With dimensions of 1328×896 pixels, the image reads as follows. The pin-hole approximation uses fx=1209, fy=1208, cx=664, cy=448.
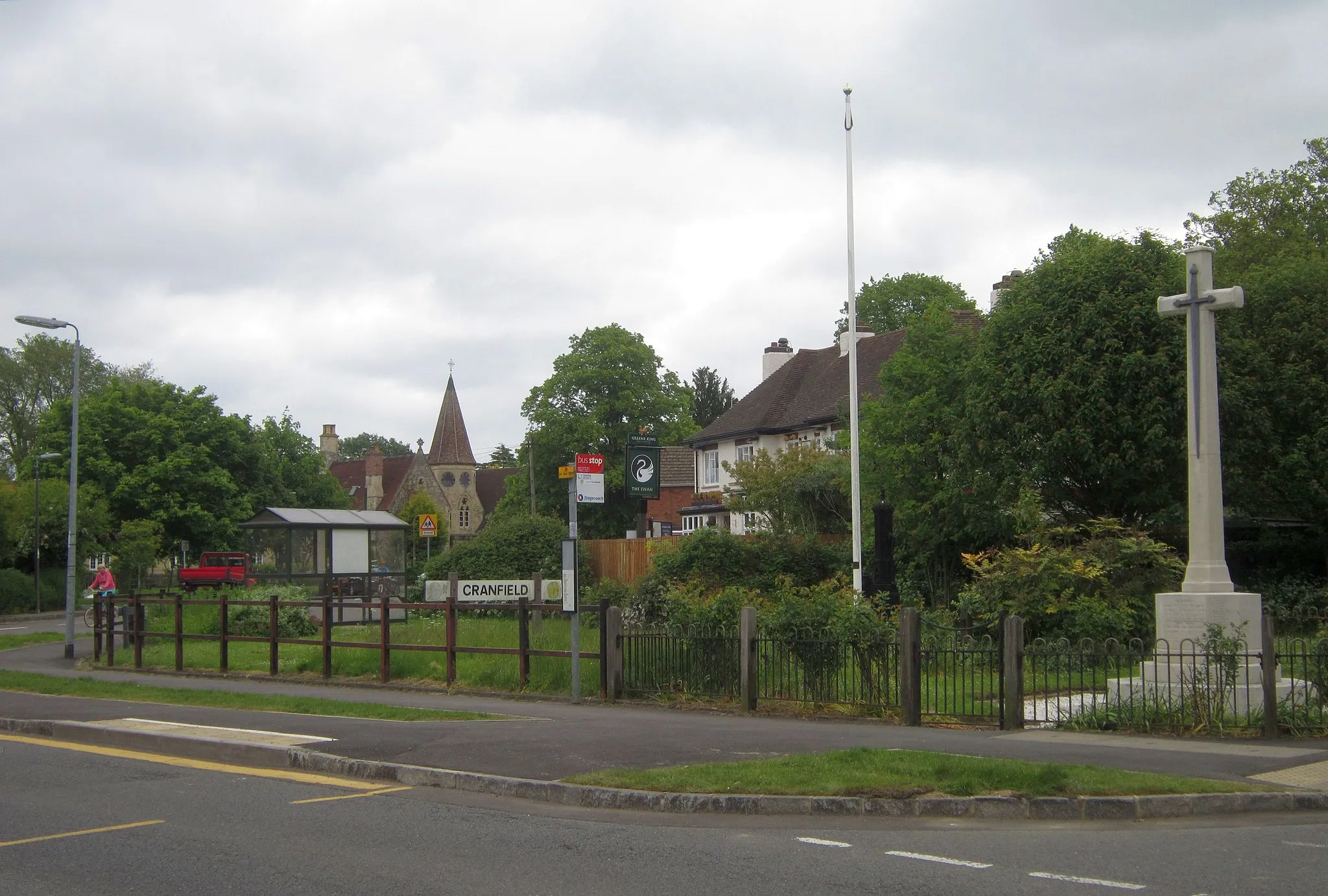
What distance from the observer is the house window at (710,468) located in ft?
192

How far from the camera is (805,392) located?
54.9 meters

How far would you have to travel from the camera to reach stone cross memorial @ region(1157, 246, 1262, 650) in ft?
46.5

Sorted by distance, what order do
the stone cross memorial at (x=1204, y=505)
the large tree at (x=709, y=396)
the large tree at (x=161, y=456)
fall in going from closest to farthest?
the stone cross memorial at (x=1204, y=505) < the large tree at (x=161, y=456) < the large tree at (x=709, y=396)

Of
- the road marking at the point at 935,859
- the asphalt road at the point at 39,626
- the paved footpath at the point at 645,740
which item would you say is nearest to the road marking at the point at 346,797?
the paved footpath at the point at 645,740

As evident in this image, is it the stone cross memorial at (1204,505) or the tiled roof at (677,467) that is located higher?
the tiled roof at (677,467)

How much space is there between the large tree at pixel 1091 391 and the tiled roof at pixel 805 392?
57.3 feet

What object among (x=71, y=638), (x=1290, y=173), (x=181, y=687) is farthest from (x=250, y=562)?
(x=1290, y=173)

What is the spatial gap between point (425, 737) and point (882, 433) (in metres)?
23.3

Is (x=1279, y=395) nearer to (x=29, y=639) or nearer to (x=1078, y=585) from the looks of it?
(x=1078, y=585)

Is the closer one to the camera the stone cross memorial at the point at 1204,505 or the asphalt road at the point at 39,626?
the stone cross memorial at the point at 1204,505

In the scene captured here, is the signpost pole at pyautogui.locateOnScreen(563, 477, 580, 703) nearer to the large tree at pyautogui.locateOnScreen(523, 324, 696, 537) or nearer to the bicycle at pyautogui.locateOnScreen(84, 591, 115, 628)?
the bicycle at pyautogui.locateOnScreen(84, 591, 115, 628)

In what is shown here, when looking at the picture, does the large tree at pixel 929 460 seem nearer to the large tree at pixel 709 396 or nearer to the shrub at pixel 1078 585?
the shrub at pixel 1078 585

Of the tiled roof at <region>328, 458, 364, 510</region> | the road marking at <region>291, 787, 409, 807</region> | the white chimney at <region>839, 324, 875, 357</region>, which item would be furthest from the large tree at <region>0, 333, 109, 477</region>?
the road marking at <region>291, 787, 409, 807</region>

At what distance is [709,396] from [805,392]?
119ft
